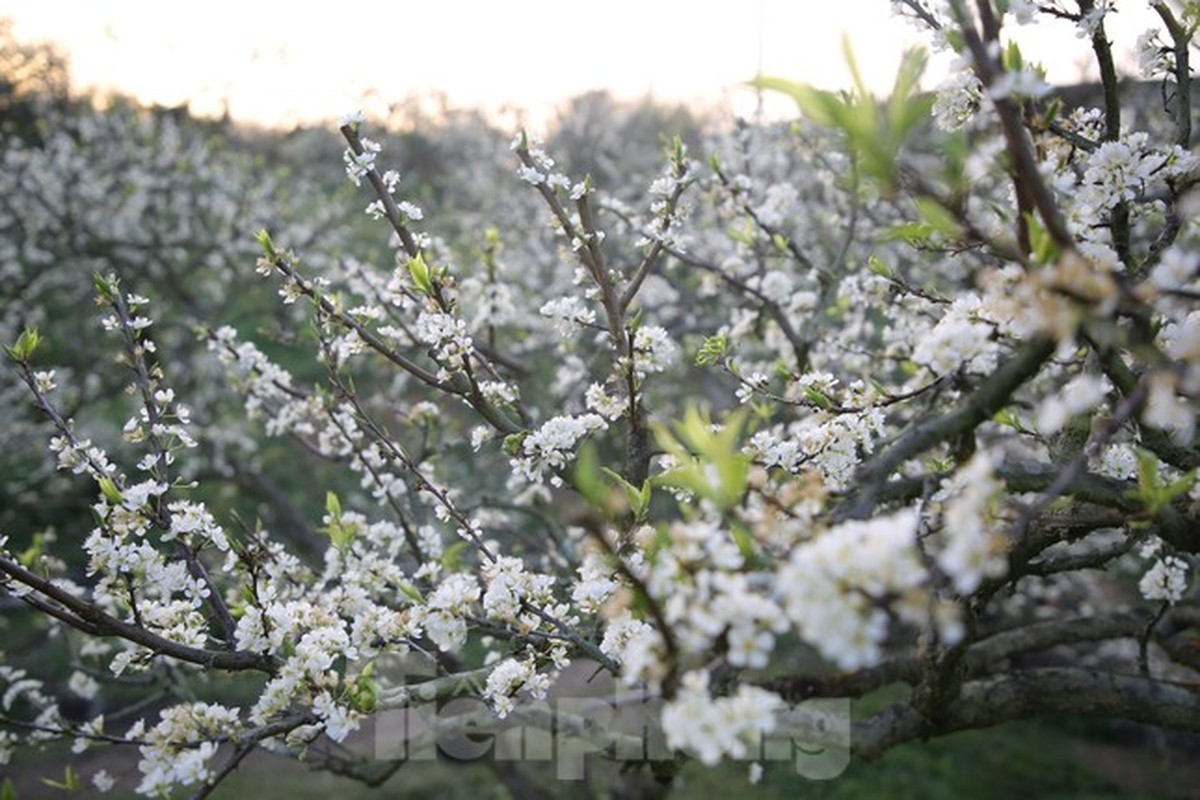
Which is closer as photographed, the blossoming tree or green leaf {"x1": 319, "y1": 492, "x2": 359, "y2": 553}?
the blossoming tree

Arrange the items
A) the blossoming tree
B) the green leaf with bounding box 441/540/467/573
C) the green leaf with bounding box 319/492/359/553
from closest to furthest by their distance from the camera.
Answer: the blossoming tree → the green leaf with bounding box 319/492/359/553 → the green leaf with bounding box 441/540/467/573

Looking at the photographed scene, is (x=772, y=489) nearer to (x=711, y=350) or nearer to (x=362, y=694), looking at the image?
(x=711, y=350)

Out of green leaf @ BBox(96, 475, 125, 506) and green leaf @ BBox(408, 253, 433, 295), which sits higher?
green leaf @ BBox(408, 253, 433, 295)

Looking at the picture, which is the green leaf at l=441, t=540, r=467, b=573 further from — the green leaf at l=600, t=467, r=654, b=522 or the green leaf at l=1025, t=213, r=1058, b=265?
the green leaf at l=1025, t=213, r=1058, b=265

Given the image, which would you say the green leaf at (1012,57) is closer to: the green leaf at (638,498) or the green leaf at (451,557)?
the green leaf at (638,498)

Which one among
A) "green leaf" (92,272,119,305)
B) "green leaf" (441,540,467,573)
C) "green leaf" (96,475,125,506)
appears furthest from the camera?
"green leaf" (441,540,467,573)

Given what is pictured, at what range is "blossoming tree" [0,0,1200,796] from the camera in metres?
1.17

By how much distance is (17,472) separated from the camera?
29.2ft

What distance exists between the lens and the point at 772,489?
5.69 feet

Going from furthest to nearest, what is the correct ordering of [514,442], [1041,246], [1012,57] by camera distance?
1. [514,442]
2. [1012,57]
3. [1041,246]

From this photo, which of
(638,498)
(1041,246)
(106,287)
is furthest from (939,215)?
(106,287)

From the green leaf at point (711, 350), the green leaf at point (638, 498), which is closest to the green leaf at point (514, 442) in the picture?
the green leaf at point (638, 498)

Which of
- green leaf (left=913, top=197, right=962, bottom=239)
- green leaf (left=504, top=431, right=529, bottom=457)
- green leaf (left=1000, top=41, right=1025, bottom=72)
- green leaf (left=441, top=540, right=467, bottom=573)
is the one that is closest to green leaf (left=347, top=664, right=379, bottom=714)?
green leaf (left=504, top=431, right=529, bottom=457)

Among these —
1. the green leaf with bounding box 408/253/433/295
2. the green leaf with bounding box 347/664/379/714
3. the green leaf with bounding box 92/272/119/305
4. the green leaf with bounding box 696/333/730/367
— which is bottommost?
the green leaf with bounding box 347/664/379/714
